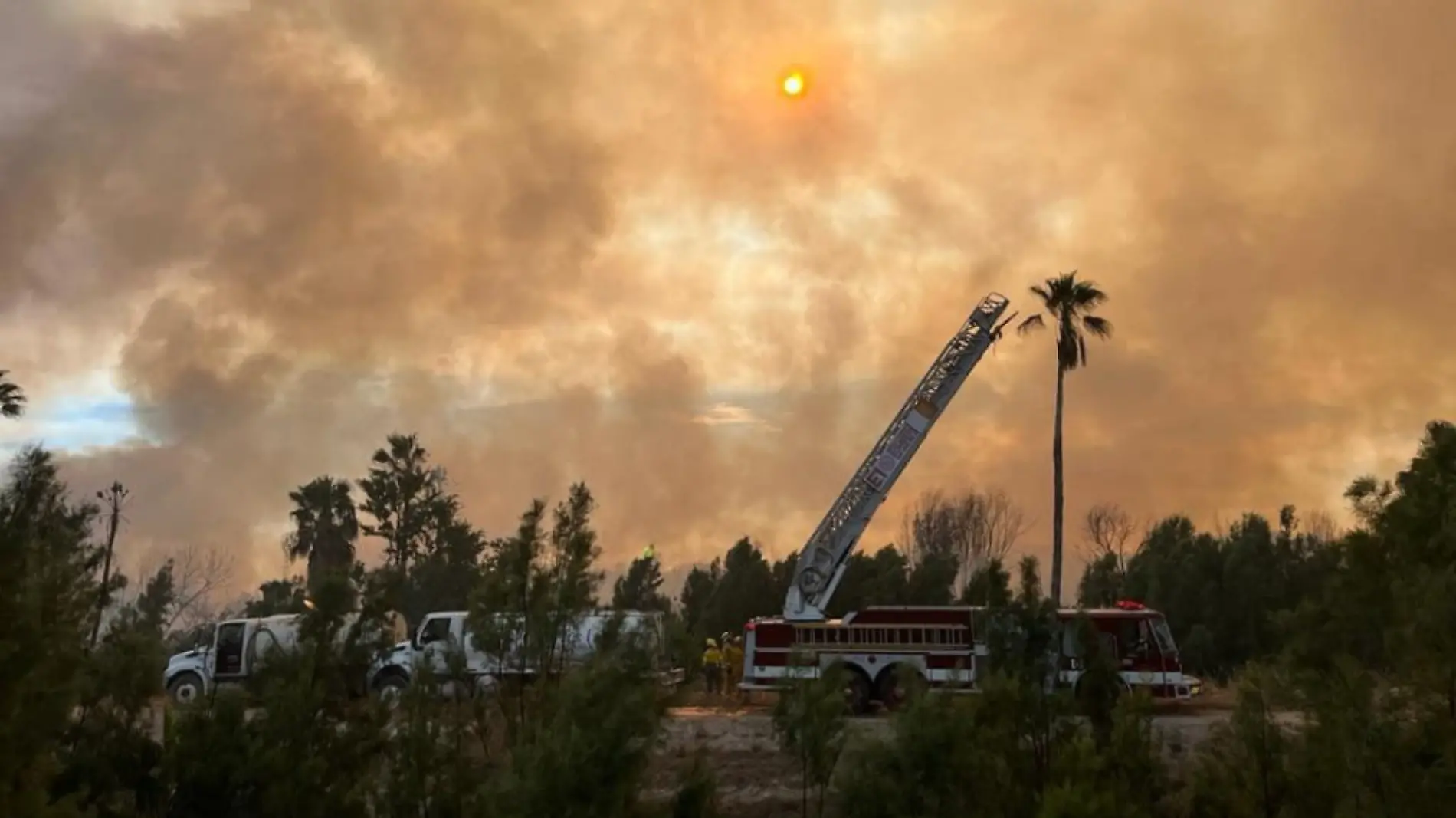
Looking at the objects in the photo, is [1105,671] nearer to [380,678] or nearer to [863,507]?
[863,507]

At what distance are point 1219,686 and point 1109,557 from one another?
2339 centimetres

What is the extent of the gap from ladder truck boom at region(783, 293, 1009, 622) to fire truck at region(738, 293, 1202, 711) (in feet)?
0.06

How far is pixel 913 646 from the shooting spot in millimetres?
22141

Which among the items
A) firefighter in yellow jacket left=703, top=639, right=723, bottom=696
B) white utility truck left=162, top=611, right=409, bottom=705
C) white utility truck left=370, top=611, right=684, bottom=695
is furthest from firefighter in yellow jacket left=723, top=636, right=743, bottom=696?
white utility truck left=370, top=611, right=684, bottom=695

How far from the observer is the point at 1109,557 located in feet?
171

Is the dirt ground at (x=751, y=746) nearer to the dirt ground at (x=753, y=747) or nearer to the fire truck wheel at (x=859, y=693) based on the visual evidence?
the dirt ground at (x=753, y=747)

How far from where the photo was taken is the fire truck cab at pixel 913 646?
21344mm

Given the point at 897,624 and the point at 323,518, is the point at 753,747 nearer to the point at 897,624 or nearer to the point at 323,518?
the point at 897,624

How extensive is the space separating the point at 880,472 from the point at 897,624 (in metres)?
4.00

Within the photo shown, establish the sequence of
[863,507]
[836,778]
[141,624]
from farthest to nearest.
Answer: [863,507] → [141,624] → [836,778]

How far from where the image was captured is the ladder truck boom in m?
24.3

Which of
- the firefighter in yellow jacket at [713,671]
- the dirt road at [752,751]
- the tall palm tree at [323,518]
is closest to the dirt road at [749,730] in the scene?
the dirt road at [752,751]

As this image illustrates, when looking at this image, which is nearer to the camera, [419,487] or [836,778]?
[836,778]

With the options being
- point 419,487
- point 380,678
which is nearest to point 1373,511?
point 380,678
